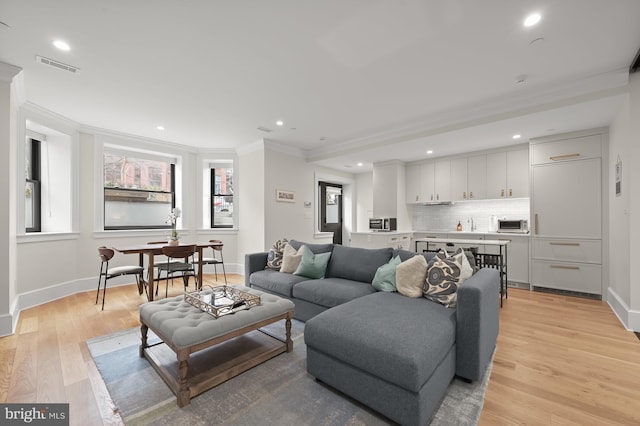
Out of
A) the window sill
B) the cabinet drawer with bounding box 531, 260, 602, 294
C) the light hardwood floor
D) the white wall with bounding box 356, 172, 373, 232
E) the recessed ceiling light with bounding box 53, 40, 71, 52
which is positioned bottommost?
the light hardwood floor

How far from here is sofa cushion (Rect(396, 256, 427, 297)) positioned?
243 centimetres

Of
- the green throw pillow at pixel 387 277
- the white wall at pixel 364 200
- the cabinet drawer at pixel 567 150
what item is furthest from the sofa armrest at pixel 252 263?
the cabinet drawer at pixel 567 150

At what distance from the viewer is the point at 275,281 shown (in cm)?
330

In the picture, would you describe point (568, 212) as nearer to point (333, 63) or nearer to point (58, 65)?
point (333, 63)

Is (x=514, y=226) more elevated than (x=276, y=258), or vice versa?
(x=514, y=226)

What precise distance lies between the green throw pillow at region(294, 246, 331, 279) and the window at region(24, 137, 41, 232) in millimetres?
4172

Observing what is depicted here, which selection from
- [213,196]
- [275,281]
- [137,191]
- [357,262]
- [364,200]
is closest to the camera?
[357,262]

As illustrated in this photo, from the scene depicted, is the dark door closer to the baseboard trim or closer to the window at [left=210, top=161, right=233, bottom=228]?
the window at [left=210, top=161, right=233, bottom=228]

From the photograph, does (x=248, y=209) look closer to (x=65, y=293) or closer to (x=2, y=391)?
(x=65, y=293)

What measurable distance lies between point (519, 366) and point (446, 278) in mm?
890

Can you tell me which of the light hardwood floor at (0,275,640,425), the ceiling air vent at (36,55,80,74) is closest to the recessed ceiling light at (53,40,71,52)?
the ceiling air vent at (36,55,80,74)

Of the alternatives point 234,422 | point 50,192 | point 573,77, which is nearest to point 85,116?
point 50,192

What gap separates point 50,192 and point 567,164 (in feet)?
26.8

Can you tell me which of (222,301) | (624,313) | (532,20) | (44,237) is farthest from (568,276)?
(44,237)
